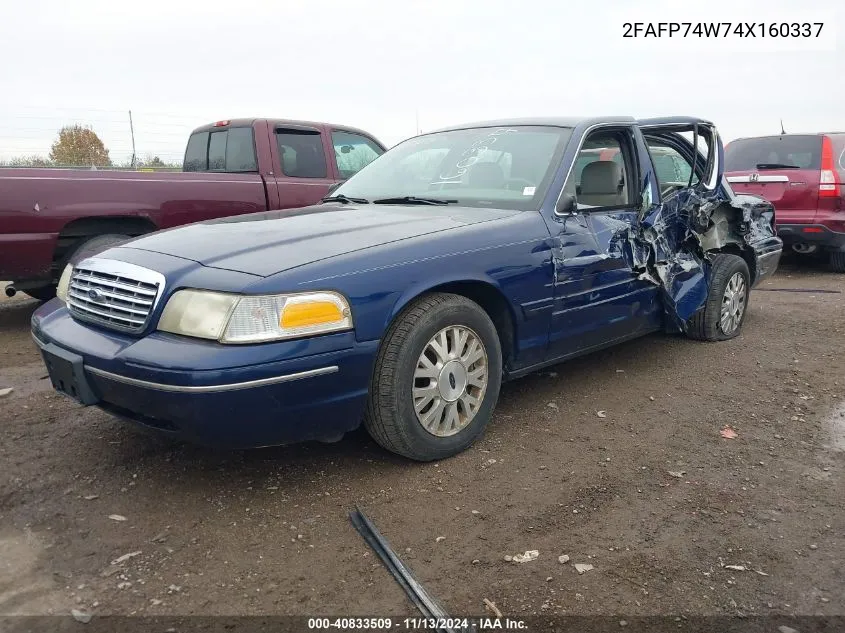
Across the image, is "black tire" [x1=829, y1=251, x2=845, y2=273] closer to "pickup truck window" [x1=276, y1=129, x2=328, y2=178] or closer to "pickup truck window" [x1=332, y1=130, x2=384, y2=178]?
"pickup truck window" [x1=332, y1=130, x2=384, y2=178]

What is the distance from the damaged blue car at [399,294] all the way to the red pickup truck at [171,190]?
1931 millimetres

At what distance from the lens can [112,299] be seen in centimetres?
305

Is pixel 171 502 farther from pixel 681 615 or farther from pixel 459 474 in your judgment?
pixel 681 615

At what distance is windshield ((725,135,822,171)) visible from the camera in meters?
8.26

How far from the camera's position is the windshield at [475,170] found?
12.8 feet

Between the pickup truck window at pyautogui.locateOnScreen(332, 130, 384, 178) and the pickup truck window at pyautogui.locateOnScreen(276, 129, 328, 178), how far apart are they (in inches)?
7.9

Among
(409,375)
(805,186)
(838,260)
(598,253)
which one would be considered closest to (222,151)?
(598,253)

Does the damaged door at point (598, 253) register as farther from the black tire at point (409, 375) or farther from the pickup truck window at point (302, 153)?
the pickup truck window at point (302, 153)

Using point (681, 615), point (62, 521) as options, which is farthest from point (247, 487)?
point (681, 615)

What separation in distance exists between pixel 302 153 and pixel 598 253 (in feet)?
13.0

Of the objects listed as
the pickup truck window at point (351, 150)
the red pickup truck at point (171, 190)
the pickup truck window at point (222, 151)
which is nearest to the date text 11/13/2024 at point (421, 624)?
Result: the red pickup truck at point (171, 190)

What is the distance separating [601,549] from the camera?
103 inches

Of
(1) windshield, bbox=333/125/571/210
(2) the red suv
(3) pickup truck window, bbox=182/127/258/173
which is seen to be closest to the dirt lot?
(1) windshield, bbox=333/125/571/210

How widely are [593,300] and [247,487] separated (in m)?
2.09
